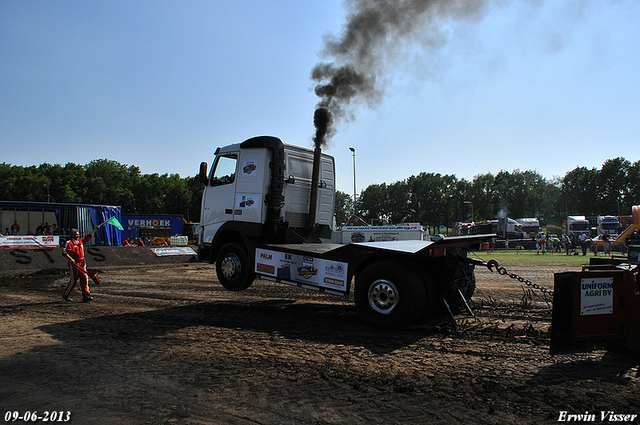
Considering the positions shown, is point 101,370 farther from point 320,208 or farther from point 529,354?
point 320,208

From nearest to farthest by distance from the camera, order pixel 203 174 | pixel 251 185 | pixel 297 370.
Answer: pixel 297 370 → pixel 251 185 → pixel 203 174

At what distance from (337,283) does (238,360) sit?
7.83ft

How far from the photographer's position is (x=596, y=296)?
4375 millimetres

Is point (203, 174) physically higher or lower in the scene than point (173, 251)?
higher

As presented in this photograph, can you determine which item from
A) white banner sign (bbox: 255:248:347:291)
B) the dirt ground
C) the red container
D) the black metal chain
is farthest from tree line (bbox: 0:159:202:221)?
the red container

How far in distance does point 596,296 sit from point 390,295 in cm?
250

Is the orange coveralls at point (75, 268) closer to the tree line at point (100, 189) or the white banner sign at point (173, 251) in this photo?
the white banner sign at point (173, 251)

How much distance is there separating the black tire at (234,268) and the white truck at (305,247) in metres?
0.02

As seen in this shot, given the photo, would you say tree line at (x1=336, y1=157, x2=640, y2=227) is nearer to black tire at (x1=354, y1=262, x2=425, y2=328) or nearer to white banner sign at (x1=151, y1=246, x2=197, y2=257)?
white banner sign at (x1=151, y1=246, x2=197, y2=257)

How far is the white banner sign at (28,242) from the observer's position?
18.5 meters

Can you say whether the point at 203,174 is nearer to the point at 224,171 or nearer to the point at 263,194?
the point at 224,171

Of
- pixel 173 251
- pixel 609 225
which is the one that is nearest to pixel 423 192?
pixel 609 225

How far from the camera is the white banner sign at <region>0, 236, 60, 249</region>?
18547mm

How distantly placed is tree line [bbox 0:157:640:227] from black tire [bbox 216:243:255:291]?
68.9m
